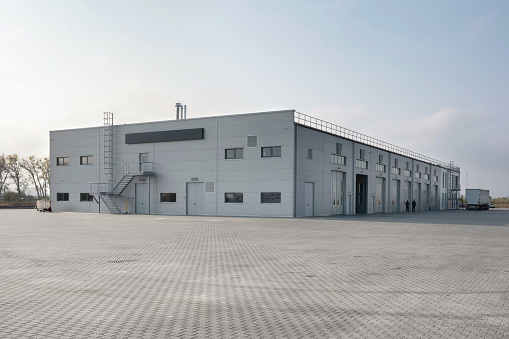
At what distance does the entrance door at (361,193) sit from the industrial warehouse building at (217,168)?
11cm

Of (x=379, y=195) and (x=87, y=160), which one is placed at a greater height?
(x=87, y=160)

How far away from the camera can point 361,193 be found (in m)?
48.7

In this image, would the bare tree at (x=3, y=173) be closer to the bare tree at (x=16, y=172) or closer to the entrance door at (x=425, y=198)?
the bare tree at (x=16, y=172)

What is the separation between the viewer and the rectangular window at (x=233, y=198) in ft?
124

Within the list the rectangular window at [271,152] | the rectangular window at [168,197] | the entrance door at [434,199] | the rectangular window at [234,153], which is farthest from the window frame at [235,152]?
the entrance door at [434,199]

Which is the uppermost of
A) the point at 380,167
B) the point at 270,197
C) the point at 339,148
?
the point at 339,148

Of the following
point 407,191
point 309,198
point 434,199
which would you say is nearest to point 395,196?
point 407,191

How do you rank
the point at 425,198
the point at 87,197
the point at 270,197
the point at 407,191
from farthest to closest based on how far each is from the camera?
the point at 425,198
the point at 407,191
the point at 87,197
the point at 270,197

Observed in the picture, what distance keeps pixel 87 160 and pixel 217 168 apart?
15161 millimetres

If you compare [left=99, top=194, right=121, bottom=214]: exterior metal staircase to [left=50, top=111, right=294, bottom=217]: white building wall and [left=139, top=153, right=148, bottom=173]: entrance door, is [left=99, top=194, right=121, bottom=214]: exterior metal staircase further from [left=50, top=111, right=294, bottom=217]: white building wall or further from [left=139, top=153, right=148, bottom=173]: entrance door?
[left=139, top=153, right=148, bottom=173]: entrance door

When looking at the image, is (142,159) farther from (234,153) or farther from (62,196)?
(62,196)

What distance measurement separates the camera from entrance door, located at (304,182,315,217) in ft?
124

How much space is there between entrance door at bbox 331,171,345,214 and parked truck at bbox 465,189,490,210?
36099mm

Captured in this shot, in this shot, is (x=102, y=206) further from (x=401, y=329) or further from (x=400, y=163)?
(x=401, y=329)
